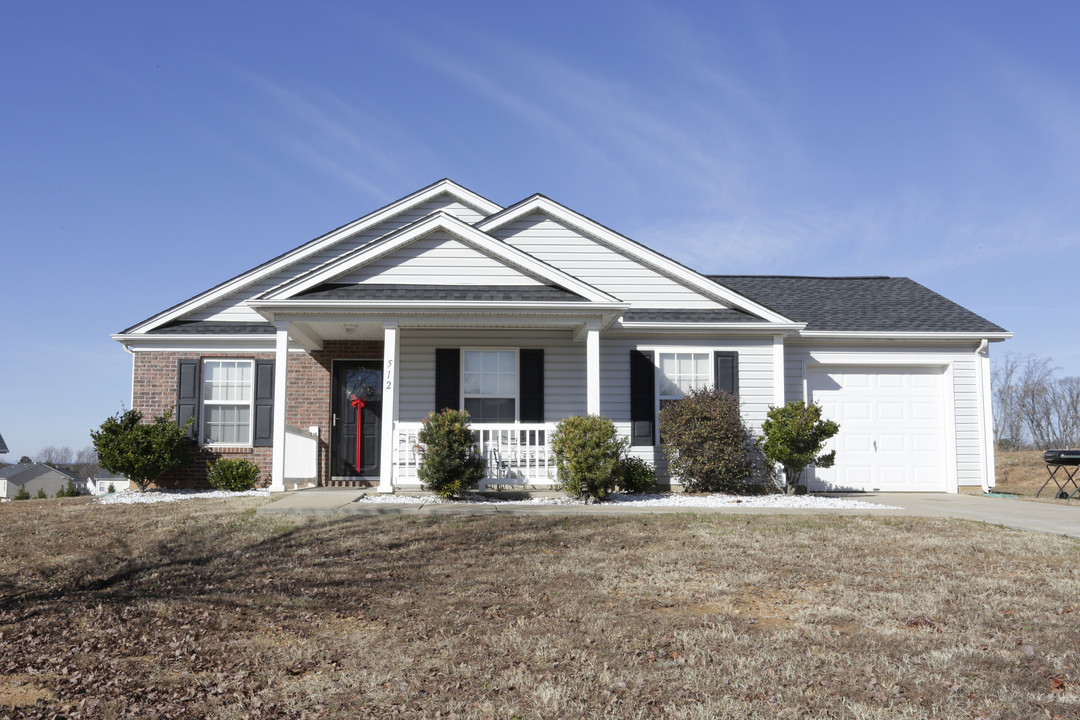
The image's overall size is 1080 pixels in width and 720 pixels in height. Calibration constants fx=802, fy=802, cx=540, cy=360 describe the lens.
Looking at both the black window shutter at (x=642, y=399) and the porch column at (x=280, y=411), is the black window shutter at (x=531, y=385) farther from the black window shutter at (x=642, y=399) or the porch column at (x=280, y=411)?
the porch column at (x=280, y=411)

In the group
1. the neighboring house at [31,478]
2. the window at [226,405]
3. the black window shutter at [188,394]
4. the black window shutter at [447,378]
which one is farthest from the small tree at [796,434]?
the neighboring house at [31,478]

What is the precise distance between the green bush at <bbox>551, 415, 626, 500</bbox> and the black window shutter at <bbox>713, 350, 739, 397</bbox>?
10.4 ft

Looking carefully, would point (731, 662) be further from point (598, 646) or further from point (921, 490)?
point (921, 490)

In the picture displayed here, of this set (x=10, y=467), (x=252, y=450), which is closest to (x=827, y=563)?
(x=252, y=450)

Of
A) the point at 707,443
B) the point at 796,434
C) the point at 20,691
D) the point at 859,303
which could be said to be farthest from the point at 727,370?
the point at 20,691

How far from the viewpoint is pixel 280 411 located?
12.1 m

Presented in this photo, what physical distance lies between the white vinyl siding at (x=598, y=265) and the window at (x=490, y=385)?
2111 mm

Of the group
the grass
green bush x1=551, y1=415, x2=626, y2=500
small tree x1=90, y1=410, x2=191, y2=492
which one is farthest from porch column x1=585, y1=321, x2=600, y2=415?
small tree x1=90, y1=410, x2=191, y2=492

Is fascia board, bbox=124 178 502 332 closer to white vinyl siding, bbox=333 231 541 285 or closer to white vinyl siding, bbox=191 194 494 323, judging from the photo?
white vinyl siding, bbox=191 194 494 323

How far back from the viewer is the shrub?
12.9 meters

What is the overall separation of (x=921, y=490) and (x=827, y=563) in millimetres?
8565

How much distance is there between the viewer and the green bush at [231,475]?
44.5ft

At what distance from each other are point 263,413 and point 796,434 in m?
9.09

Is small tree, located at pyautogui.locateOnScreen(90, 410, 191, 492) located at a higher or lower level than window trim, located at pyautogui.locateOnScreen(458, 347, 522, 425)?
lower
